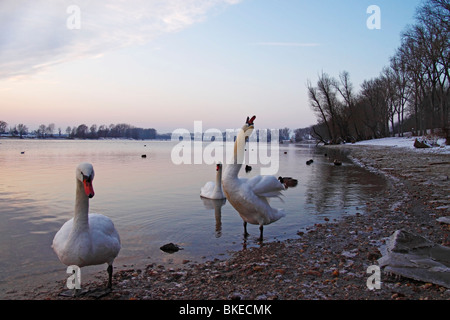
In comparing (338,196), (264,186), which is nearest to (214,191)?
(338,196)

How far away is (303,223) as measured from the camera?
29.9 feet

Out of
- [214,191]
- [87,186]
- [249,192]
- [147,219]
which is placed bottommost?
[147,219]

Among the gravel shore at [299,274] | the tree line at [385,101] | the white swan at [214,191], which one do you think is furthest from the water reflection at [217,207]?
the tree line at [385,101]

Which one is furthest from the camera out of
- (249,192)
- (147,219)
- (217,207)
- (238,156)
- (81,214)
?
(217,207)

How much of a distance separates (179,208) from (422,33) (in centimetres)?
3520

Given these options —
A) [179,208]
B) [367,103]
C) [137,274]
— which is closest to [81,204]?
[137,274]

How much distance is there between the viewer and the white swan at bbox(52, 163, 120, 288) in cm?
457

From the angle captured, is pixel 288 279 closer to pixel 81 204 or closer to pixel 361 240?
pixel 361 240

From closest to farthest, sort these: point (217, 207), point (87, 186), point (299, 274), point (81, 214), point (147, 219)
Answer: point (87, 186), point (81, 214), point (299, 274), point (147, 219), point (217, 207)

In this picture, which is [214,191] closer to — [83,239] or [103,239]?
[103,239]

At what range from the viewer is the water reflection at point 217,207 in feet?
28.9

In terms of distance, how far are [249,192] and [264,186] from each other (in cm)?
46

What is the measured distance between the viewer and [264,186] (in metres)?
7.65
